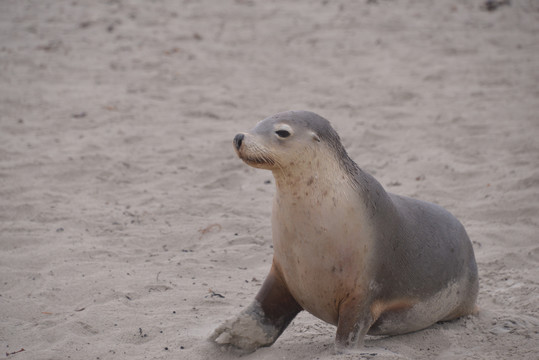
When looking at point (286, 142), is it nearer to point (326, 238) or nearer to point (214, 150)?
point (326, 238)

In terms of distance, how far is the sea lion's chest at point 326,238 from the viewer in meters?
2.98

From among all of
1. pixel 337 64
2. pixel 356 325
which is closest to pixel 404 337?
pixel 356 325

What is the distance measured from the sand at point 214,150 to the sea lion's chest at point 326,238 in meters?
0.34

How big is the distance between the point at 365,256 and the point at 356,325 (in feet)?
1.06

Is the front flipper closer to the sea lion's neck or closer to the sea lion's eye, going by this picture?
the sea lion's neck

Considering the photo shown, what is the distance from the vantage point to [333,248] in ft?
9.80

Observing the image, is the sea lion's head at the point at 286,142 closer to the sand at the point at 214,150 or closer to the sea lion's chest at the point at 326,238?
the sea lion's chest at the point at 326,238

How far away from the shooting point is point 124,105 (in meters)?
7.20

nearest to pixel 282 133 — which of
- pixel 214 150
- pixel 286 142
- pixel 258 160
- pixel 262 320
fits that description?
pixel 286 142

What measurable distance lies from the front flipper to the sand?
71 millimetres

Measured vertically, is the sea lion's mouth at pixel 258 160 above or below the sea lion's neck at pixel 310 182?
above

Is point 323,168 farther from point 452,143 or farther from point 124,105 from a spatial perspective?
point 124,105

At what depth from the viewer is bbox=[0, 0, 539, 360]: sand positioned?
359 centimetres

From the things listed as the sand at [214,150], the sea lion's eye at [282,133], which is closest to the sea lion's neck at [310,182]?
the sea lion's eye at [282,133]
